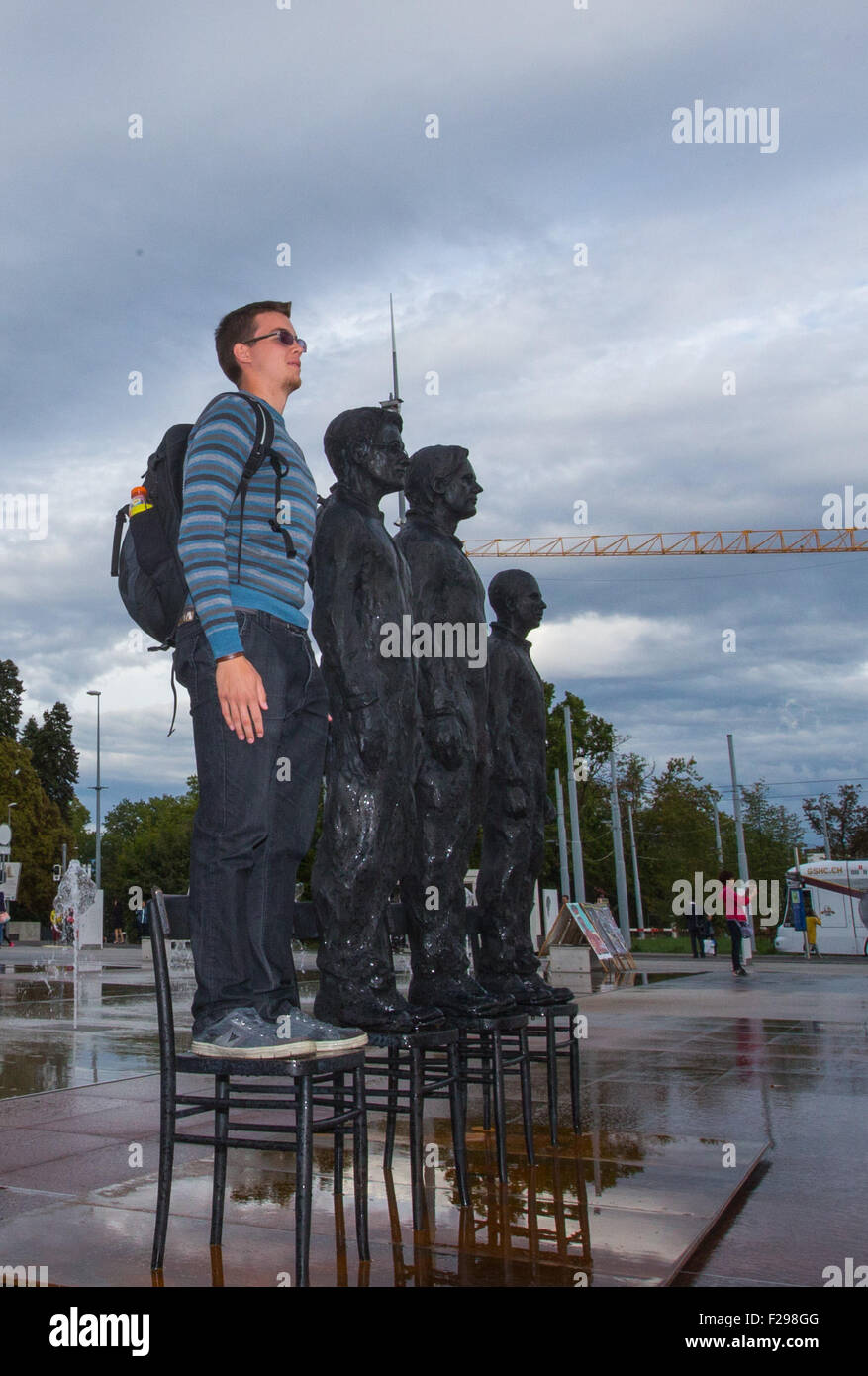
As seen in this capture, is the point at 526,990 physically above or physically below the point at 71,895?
below

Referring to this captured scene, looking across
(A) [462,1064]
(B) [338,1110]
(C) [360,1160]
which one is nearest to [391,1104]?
(A) [462,1064]

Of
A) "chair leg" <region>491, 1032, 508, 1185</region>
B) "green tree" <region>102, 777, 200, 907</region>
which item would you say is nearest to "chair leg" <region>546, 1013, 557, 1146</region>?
"chair leg" <region>491, 1032, 508, 1185</region>

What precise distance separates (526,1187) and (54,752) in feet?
224

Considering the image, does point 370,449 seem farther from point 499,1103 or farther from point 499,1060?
point 499,1103

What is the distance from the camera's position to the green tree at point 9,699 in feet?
210

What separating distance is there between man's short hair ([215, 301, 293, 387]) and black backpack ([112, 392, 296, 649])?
357mm

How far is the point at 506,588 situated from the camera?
5.88m

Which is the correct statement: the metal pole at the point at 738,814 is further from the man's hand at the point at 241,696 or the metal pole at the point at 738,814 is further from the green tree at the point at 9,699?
the green tree at the point at 9,699

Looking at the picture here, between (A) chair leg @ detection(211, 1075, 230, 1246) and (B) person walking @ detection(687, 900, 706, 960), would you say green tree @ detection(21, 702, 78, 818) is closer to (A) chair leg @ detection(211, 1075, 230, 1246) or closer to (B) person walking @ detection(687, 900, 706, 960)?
(B) person walking @ detection(687, 900, 706, 960)

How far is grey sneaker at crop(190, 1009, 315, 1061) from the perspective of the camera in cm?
300

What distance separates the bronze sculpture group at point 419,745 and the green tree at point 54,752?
66626 mm

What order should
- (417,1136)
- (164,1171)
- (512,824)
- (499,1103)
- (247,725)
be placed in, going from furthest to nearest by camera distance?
(512,824)
(499,1103)
(417,1136)
(164,1171)
(247,725)

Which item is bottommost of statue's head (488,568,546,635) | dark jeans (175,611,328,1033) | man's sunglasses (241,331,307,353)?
dark jeans (175,611,328,1033)
